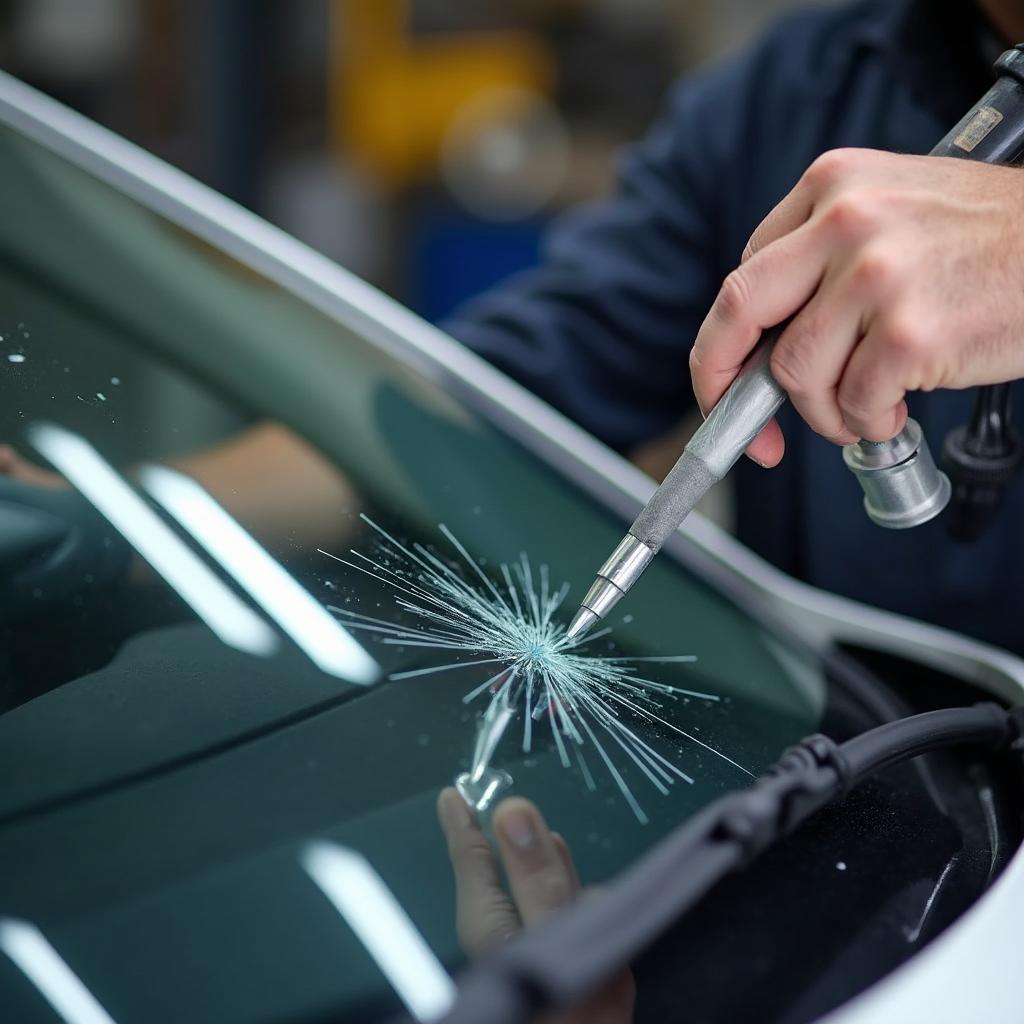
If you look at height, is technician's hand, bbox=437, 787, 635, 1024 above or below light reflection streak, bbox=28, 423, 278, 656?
below

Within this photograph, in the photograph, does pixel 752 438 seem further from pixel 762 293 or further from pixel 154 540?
pixel 154 540

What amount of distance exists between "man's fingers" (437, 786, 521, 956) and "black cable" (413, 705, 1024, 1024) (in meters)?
0.02

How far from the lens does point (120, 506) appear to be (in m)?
0.69

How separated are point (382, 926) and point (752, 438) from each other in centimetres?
34

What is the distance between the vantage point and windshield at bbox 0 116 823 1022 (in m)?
0.52

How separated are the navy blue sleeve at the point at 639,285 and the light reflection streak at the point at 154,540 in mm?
669

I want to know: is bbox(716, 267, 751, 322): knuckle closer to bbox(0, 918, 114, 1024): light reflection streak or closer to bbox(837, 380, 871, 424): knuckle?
bbox(837, 380, 871, 424): knuckle

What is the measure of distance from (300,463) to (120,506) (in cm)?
16

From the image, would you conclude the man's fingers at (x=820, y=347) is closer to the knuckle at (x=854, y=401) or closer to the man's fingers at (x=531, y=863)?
the knuckle at (x=854, y=401)

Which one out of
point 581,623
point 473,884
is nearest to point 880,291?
point 581,623

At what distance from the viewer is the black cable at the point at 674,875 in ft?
1.34

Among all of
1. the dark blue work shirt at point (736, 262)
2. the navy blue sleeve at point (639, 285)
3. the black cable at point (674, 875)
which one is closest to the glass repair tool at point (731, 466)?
the black cable at point (674, 875)

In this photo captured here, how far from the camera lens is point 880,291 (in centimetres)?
60

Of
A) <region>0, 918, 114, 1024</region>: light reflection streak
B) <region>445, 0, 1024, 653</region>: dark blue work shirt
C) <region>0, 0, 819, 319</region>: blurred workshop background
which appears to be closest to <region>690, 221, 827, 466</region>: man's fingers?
<region>0, 918, 114, 1024</region>: light reflection streak
